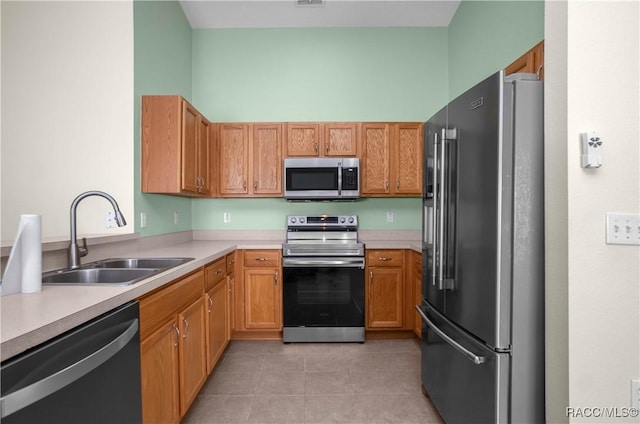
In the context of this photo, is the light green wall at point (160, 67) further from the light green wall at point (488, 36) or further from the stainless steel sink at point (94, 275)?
the light green wall at point (488, 36)

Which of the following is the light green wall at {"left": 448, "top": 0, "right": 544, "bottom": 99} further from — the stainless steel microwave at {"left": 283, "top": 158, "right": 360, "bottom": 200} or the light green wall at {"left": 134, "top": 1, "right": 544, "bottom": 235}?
the stainless steel microwave at {"left": 283, "top": 158, "right": 360, "bottom": 200}

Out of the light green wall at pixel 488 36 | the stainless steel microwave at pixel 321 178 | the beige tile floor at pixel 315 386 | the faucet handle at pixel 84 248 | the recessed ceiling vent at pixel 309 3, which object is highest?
the recessed ceiling vent at pixel 309 3

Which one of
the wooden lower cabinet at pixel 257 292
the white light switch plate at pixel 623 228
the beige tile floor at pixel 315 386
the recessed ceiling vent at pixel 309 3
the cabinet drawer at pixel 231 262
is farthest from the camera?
the recessed ceiling vent at pixel 309 3

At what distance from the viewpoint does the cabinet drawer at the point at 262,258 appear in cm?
297

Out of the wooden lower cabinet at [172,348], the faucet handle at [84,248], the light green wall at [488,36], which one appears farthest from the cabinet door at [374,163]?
the faucet handle at [84,248]

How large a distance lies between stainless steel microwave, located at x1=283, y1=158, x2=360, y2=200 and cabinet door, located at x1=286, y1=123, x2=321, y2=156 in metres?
0.14

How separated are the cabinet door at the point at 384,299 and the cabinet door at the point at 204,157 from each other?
1822 mm

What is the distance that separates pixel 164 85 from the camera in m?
2.79

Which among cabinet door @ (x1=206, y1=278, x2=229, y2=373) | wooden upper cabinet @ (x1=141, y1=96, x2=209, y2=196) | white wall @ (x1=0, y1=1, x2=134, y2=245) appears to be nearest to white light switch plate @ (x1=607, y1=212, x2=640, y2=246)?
cabinet door @ (x1=206, y1=278, x2=229, y2=373)

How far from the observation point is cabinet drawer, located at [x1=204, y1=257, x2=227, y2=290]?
216 centimetres

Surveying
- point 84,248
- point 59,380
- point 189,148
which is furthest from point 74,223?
point 189,148

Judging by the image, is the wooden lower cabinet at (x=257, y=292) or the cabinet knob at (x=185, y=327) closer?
the cabinet knob at (x=185, y=327)

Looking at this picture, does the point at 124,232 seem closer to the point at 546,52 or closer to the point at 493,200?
the point at 493,200

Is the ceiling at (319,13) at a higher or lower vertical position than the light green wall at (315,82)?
higher
